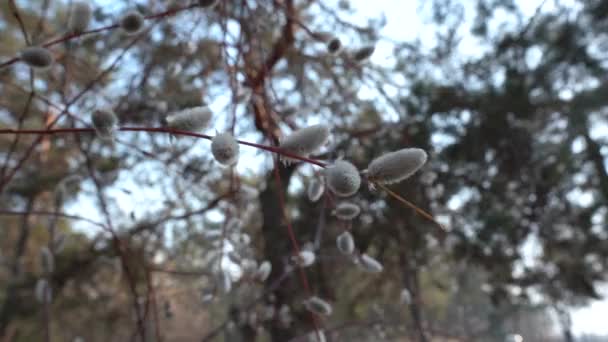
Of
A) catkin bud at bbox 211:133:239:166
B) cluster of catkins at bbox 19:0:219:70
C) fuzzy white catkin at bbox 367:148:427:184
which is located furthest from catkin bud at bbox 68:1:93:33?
fuzzy white catkin at bbox 367:148:427:184

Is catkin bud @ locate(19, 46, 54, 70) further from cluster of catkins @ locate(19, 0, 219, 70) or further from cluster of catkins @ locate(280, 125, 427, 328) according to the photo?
cluster of catkins @ locate(280, 125, 427, 328)

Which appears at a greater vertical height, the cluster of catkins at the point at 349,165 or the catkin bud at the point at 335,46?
the catkin bud at the point at 335,46

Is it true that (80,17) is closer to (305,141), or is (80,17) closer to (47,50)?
(47,50)

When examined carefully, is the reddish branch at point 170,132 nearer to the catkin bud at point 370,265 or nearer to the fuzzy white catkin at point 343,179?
the fuzzy white catkin at point 343,179

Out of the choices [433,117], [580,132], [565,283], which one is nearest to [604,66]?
[580,132]

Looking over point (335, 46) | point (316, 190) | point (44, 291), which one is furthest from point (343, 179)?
point (44, 291)

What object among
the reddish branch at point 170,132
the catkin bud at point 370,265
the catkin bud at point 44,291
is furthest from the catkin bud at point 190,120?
the catkin bud at point 44,291
